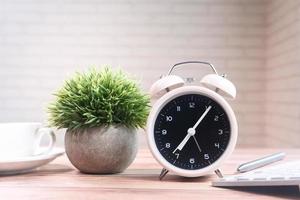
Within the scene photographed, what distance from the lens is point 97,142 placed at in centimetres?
76

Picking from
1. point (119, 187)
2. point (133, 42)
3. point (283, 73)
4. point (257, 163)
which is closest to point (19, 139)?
point (119, 187)

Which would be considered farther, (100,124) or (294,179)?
(100,124)

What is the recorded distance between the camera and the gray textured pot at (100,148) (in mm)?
763

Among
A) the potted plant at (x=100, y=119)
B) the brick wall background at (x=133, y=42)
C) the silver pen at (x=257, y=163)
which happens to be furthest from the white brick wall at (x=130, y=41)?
the potted plant at (x=100, y=119)

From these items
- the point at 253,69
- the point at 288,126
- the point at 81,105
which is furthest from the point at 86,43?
the point at 81,105

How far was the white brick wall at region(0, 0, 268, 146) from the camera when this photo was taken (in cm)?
285

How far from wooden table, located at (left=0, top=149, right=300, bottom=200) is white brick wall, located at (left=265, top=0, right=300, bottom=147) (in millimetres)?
1570

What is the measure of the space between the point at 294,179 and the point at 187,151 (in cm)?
19

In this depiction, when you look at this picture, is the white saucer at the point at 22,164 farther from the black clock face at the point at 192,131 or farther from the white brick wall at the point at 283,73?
the white brick wall at the point at 283,73

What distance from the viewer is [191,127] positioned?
74 centimetres

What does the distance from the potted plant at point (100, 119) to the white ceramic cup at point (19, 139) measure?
4 cm

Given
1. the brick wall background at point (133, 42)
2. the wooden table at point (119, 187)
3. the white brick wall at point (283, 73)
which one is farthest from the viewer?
Answer: the brick wall background at point (133, 42)

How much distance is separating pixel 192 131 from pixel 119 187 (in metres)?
0.16

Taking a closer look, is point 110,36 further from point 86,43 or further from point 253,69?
point 253,69
